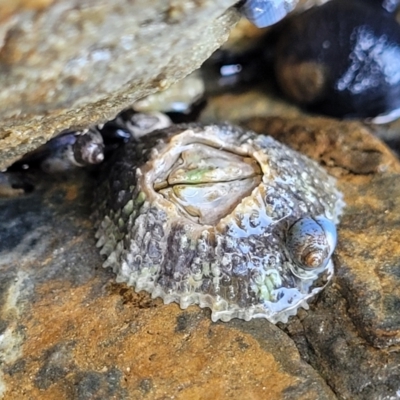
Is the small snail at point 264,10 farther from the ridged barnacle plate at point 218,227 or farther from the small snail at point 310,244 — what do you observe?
the small snail at point 310,244

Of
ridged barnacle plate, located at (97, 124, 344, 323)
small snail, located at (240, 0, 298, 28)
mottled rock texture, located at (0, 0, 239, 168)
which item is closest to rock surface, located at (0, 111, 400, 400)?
ridged barnacle plate, located at (97, 124, 344, 323)

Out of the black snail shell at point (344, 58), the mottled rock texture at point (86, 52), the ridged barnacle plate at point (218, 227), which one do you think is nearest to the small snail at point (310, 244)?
the ridged barnacle plate at point (218, 227)

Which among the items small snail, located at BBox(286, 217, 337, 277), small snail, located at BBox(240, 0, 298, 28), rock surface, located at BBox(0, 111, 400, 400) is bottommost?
rock surface, located at BBox(0, 111, 400, 400)

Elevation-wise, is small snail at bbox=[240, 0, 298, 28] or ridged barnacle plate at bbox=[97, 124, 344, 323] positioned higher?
small snail at bbox=[240, 0, 298, 28]

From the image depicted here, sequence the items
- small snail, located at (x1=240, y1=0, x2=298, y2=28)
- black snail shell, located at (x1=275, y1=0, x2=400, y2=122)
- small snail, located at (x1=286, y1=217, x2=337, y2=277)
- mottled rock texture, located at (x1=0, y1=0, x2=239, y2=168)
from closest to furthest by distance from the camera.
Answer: mottled rock texture, located at (x1=0, y1=0, x2=239, y2=168) → small snail, located at (x1=240, y1=0, x2=298, y2=28) → small snail, located at (x1=286, y1=217, x2=337, y2=277) → black snail shell, located at (x1=275, y1=0, x2=400, y2=122)

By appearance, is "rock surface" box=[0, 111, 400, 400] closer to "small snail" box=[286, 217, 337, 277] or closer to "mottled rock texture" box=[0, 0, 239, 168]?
"small snail" box=[286, 217, 337, 277]

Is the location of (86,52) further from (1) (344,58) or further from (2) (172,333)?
(1) (344,58)
